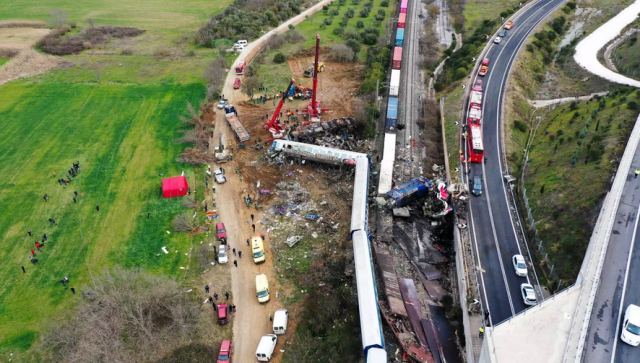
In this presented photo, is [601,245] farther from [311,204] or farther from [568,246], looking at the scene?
[311,204]

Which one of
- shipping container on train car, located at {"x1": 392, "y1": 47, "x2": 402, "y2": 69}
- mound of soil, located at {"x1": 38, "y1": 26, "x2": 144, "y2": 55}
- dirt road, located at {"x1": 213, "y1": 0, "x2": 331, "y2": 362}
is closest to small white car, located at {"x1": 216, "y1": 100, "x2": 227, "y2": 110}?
dirt road, located at {"x1": 213, "y1": 0, "x2": 331, "y2": 362}

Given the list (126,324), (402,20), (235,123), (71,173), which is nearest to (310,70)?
(235,123)

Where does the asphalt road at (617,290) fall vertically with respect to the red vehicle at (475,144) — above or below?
below

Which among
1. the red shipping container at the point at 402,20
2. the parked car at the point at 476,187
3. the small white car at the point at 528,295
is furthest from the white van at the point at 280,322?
the red shipping container at the point at 402,20

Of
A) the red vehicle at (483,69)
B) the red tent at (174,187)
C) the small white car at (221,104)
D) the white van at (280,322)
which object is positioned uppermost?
the red vehicle at (483,69)

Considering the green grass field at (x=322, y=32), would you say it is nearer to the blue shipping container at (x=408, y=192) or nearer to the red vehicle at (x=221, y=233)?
the blue shipping container at (x=408, y=192)

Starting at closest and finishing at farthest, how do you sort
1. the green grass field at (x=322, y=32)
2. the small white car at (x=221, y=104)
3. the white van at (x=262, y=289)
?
the white van at (x=262, y=289) < the small white car at (x=221, y=104) < the green grass field at (x=322, y=32)

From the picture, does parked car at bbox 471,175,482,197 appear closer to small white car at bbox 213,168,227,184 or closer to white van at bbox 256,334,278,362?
white van at bbox 256,334,278,362
